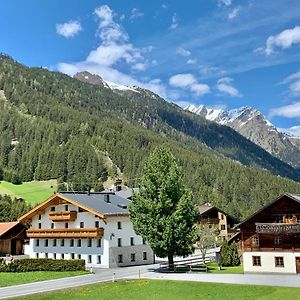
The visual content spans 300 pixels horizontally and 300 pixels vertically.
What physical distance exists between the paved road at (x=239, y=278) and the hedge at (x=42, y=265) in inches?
400

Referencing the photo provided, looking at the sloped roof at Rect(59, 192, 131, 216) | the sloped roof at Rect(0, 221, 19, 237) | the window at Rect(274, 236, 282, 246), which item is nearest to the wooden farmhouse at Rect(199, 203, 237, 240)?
the sloped roof at Rect(59, 192, 131, 216)

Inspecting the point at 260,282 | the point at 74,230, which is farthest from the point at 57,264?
the point at 260,282

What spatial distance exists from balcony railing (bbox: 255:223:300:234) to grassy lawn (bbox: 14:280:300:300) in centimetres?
1246

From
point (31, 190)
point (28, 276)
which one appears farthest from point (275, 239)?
point (31, 190)

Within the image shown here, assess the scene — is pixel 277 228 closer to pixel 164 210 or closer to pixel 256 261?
pixel 256 261

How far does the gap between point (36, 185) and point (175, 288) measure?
156119mm

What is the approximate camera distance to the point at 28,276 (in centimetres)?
5444

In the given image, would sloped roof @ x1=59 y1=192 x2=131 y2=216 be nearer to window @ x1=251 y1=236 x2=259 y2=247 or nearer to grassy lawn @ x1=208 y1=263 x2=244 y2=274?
grassy lawn @ x1=208 y1=263 x2=244 y2=274

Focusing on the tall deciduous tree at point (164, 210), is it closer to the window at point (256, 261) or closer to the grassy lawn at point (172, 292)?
the window at point (256, 261)

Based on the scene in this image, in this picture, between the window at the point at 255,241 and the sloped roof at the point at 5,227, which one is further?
the sloped roof at the point at 5,227

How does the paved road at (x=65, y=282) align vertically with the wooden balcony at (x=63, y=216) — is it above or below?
below

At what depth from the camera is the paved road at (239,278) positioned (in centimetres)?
4390

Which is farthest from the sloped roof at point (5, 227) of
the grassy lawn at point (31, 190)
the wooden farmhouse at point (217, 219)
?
the grassy lawn at point (31, 190)

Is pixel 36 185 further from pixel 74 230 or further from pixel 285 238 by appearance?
pixel 285 238
